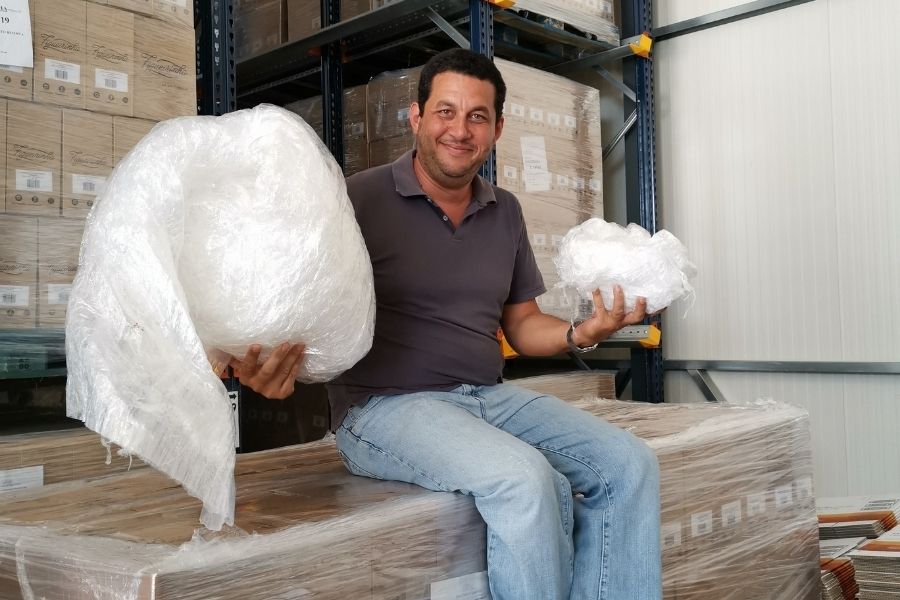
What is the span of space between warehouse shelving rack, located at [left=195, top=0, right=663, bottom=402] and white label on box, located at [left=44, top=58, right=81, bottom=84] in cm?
158

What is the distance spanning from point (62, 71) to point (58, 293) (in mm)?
725

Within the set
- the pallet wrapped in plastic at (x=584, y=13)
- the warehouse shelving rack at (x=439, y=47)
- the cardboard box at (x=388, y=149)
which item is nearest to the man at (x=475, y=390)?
the warehouse shelving rack at (x=439, y=47)

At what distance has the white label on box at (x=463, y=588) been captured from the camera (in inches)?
73.3

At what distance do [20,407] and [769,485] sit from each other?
3.13 m

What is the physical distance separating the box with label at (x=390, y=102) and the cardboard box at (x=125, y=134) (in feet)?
5.09

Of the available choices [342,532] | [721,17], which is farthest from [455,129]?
[721,17]

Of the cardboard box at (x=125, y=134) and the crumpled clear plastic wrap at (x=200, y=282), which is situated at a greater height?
the cardboard box at (x=125, y=134)

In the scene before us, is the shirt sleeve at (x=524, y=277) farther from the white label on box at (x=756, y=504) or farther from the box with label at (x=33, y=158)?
the box with label at (x=33, y=158)

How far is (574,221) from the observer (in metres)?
4.56

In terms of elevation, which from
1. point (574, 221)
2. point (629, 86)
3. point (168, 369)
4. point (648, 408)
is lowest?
point (648, 408)

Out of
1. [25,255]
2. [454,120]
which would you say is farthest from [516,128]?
[25,255]

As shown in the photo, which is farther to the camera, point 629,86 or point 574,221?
point 629,86

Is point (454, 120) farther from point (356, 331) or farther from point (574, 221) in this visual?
point (574, 221)

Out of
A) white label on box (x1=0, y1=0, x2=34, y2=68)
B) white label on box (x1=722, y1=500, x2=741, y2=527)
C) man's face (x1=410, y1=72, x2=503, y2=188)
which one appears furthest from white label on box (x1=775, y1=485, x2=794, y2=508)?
white label on box (x1=0, y1=0, x2=34, y2=68)
